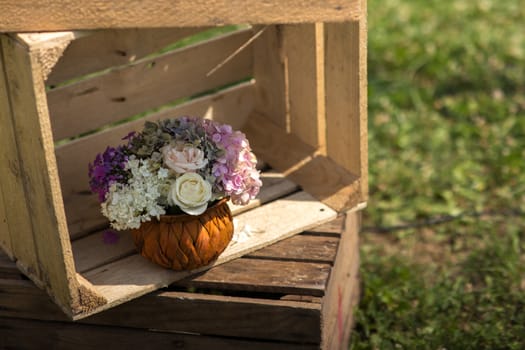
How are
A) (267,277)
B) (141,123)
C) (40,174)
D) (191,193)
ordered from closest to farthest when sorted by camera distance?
(40,174) < (191,193) < (267,277) < (141,123)

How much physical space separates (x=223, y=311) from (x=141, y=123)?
2.70 feet

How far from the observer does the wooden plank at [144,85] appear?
2711 mm

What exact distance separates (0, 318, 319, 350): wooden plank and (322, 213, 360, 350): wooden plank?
132mm

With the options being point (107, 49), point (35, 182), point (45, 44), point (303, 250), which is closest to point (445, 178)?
point (303, 250)

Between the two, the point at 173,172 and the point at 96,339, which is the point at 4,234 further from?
the point at 173,172

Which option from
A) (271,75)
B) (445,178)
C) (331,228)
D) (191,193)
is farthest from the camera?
(445,178)

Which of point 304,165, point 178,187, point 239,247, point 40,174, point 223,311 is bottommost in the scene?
point 223,311

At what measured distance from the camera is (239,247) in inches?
98.8

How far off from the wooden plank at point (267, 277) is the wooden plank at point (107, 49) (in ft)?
2.65

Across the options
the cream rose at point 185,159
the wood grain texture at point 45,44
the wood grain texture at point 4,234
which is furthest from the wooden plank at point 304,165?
the wood grain texture at point 45,44

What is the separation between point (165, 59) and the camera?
2902 millimetres

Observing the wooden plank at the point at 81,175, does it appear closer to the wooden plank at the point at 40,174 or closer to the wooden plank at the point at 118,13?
the wooden plank at the point at 40,174

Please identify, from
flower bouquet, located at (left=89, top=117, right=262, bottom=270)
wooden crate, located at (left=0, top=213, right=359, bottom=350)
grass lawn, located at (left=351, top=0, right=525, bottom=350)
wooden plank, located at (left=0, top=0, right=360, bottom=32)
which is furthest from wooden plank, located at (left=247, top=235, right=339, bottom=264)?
wooden plank, located at (left=0, top=0, right=360, bottom=32)

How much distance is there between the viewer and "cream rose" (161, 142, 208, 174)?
2309mm
